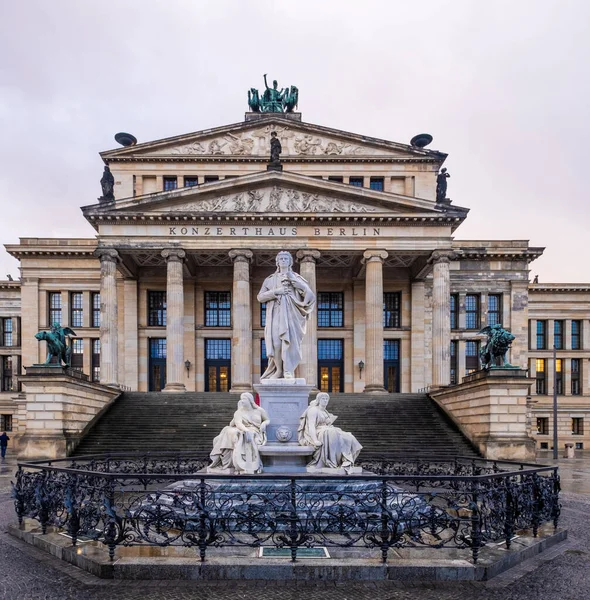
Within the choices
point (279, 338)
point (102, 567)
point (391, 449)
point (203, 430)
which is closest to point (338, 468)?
point (279, 338)

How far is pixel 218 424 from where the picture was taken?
2964cm

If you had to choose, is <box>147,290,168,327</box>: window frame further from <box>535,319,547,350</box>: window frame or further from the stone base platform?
<box>535,319,547,350</box>: window frame

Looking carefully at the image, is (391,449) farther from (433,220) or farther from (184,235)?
(184,235)

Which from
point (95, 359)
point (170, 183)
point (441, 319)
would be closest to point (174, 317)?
point (95, 359)

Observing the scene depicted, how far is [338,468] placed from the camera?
10555mm

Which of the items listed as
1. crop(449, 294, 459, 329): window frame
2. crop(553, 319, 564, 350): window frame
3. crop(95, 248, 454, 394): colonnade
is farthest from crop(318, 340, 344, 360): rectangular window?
crop(553, 319, 564, 350): window frame

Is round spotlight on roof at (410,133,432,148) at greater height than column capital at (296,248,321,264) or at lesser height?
greater

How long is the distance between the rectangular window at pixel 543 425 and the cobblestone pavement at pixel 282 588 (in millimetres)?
49297

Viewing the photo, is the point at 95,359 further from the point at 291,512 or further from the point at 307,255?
the point at 291,512

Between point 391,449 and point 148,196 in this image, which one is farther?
point 148,196

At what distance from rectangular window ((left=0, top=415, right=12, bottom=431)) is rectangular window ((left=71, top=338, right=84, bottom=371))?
13211 mm

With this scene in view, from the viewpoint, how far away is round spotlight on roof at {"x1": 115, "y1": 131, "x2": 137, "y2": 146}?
1876 inches

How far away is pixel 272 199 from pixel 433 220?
1207cm

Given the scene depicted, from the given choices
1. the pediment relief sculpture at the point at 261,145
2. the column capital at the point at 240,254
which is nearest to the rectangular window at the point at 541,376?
the pediment relief sculpture at the point at 261,145
